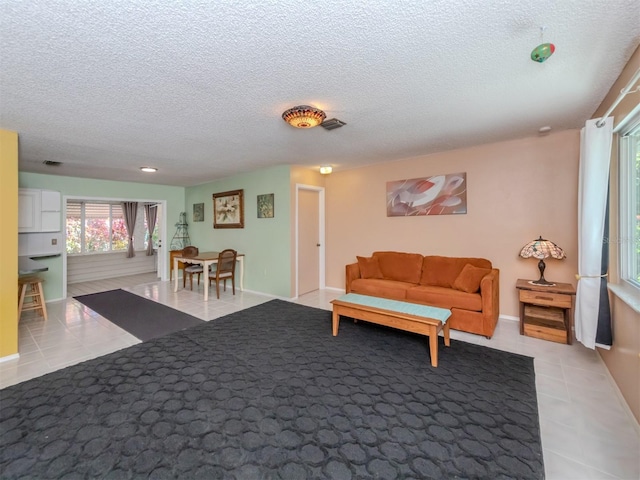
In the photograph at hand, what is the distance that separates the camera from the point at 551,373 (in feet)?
7.80

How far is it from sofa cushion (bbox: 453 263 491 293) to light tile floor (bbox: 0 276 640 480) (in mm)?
548

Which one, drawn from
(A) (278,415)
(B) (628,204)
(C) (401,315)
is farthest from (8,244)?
(B) (628,204)

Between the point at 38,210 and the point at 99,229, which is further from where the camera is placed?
the point at 99,229

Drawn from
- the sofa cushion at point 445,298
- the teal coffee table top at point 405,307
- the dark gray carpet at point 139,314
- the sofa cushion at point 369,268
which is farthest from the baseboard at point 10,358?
the sofa cushion at point 445,298

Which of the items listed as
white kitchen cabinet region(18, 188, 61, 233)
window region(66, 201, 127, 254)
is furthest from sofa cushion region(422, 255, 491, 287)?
window region(66, 201, 127, 254)

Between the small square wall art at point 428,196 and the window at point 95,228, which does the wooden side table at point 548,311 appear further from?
the window at point 95,228

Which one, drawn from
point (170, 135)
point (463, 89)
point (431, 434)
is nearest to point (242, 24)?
point (463, 89)

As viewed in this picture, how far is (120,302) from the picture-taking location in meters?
4.79

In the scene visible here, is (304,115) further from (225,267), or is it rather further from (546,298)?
(225,267)

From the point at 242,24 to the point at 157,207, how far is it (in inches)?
300

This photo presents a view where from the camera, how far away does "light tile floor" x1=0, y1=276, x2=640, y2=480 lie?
1.53 meters

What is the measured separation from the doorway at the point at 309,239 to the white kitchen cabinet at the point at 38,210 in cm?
→ 439

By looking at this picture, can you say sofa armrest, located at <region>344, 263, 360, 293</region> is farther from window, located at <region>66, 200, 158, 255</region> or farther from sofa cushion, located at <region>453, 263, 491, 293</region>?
window, located at <region>66, 200, 158, 255</region>

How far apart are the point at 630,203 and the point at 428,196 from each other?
2285 millimetres
